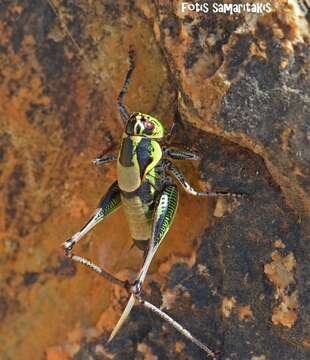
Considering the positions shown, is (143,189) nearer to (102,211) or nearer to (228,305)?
(102,211)

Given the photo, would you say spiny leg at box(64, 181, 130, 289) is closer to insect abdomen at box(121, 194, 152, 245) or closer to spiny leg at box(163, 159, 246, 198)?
insect abdomen at box(121, 194, 152, 245)

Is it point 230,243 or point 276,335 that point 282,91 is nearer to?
point 230,243

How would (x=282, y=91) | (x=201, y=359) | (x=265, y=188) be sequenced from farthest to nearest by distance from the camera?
1. (x=201, y=359)
2. (x=265, y=188)
3. (x=282, y=91)

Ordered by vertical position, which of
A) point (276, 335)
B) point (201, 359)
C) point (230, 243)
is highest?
point (230, 243)

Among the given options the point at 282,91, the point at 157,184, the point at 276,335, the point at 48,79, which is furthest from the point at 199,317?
the point at 48,79

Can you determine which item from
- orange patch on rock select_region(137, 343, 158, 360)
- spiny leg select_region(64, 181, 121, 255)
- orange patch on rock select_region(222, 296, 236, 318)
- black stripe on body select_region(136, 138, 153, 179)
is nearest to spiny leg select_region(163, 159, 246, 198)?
black stripe on body select_region(136, 138, 153, 179)

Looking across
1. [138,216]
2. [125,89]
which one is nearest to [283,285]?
[138,216]

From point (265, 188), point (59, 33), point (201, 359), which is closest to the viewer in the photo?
point (265, 188)
